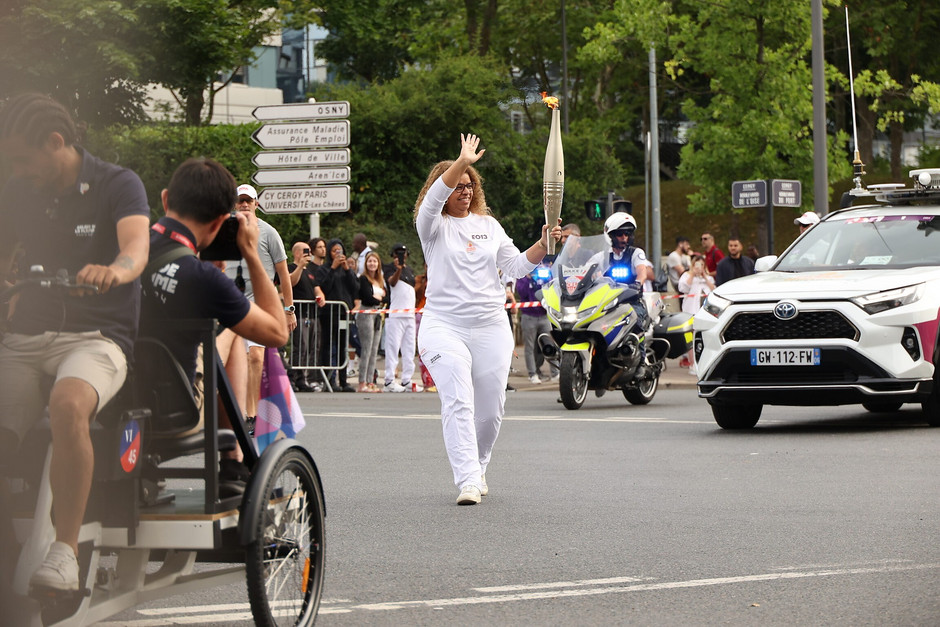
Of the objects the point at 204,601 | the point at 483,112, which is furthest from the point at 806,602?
the point at 483,112

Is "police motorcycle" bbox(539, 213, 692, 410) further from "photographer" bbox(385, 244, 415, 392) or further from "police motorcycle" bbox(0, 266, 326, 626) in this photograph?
"police motorcycle" bbox(0, 266, 326, 626)

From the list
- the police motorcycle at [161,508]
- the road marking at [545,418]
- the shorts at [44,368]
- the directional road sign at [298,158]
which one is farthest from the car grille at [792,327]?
the directional road sign at [298,158]

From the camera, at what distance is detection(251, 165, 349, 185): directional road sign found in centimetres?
2334

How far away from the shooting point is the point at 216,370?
16.5ft

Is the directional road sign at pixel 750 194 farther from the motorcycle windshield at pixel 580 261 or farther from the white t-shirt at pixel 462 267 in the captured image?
the white t-shirt at pixel 462 267

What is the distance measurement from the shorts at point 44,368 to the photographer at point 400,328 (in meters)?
15.6

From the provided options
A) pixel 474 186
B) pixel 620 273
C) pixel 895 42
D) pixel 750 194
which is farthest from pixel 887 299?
pixel 895 42

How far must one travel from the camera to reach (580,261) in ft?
55.0

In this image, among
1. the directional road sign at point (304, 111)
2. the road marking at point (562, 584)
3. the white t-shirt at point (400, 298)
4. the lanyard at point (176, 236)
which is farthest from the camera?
the directional road sign at point (304, 111)

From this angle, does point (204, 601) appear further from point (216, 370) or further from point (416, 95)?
point (416, 95)

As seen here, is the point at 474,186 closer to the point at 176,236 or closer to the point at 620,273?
the point at 176,236

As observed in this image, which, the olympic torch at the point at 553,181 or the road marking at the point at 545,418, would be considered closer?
the olympic torch at the point at 553,181

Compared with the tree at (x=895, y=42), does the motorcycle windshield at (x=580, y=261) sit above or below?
below

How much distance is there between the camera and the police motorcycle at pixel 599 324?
1631cm
